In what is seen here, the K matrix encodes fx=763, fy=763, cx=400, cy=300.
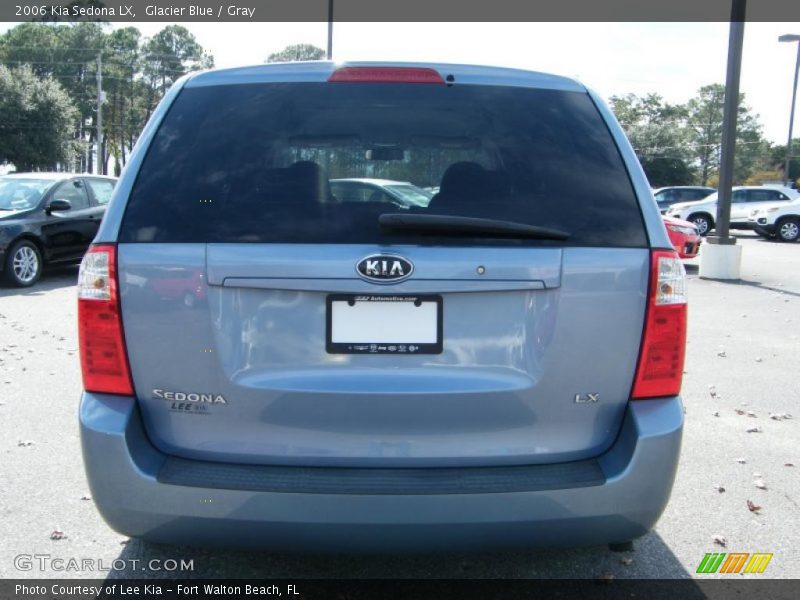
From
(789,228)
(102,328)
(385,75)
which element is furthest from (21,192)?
(789,228)

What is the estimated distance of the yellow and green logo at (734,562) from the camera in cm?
318

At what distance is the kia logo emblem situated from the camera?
229 cm

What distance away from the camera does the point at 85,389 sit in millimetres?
2451

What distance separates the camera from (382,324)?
91.5 inches

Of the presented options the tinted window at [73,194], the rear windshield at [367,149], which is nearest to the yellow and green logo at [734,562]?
the rear windshield at [367,149]

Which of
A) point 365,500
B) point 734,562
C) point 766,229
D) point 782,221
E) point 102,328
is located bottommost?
point 734,562

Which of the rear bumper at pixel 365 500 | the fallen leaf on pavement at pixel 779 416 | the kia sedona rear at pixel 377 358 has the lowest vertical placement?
the fallen leaf on pavement at pixel 779 416

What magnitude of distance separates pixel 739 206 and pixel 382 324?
2610 centimetres

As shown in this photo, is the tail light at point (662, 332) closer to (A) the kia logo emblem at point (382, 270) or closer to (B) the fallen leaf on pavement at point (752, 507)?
(A) the kia logo emblem at point (382, 270)

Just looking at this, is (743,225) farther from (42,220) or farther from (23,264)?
(23,264)

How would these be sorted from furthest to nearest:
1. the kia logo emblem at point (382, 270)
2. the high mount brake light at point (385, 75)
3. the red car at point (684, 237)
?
the red car at point (684, 237), the high mount brake light at point (385, 75), the kia logo emblem at point (382, 270)

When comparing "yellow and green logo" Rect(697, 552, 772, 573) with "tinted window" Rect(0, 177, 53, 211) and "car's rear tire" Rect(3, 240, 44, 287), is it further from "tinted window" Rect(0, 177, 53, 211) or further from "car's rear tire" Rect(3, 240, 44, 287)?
"tinted window" Rect(0, 177, 53, 211)

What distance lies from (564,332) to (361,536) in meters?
0.88

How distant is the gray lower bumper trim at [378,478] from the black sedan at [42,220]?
971 cm
